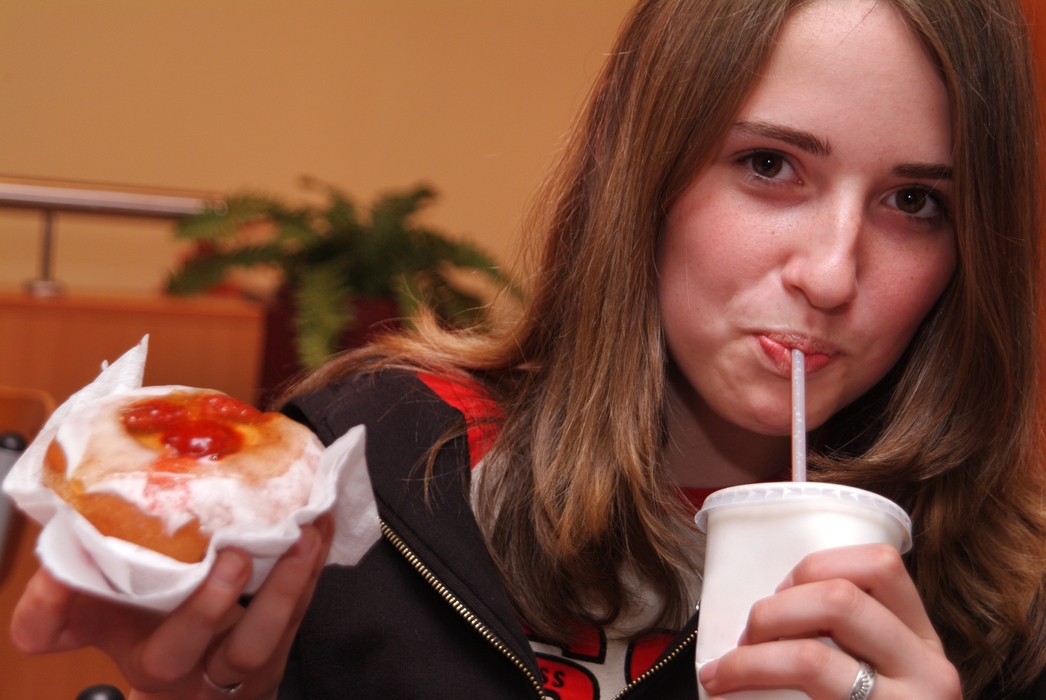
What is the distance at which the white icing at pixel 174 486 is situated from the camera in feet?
2.51

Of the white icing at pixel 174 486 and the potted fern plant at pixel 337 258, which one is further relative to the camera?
the potted fern plant at pixel 337 258

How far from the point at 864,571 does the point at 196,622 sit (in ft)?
1.81

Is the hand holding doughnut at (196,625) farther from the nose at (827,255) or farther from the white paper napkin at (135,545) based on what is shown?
the nose at (827,255)

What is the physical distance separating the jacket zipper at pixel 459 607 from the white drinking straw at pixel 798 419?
40cm

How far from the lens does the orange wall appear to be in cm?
376

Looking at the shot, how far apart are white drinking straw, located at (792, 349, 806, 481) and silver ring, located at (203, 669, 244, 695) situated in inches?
22.4

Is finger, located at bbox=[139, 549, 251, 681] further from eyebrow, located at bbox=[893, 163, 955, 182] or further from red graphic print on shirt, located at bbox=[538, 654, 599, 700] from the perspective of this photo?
eyebrow, located at bbox=[893, 163, 955, 182]

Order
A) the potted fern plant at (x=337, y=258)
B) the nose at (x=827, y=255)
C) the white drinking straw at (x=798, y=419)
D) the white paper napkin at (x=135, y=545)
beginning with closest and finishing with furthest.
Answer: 1. the white paper napkin at (x=135, y=545)
2. the white drinking straw at (x=798, y=419)
3. the nose at (x=827, y=255)
4. the potted fern plant at (x=337, y=258)

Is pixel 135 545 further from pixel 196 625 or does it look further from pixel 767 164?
pixel 767 164

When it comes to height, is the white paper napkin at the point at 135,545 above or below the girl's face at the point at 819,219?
below

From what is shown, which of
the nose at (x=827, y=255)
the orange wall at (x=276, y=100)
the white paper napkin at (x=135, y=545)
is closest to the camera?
the white paper napkin at (x=135, y=545)

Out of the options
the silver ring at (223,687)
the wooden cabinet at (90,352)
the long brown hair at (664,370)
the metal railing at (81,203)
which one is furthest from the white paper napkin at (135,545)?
the metal railing at (81,203)

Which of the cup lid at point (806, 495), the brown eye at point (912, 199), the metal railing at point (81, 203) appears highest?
the brown eye at point (912, 199)

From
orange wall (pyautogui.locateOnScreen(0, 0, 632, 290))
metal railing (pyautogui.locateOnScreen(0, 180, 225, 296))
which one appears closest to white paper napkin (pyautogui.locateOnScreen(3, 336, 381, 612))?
metal railing (pyautogui.locateOnScreen(0, 180, 225, 296))
